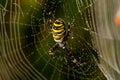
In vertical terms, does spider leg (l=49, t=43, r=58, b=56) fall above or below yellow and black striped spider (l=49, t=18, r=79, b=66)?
below

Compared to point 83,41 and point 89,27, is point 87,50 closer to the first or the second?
point 83,41

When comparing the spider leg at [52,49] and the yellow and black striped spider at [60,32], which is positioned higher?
the yellow and black striped spider at [60,32]

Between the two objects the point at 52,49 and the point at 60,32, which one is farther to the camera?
the point at 52,49

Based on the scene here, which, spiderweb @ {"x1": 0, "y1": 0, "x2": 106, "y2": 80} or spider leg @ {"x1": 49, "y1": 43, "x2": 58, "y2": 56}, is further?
spider leg @ {"x1": 49, "y1": 43, "x2": 58, "y2": 56}

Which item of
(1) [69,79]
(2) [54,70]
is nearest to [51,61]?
(2) [54,70]

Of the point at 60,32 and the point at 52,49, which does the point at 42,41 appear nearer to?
the point at 52,49

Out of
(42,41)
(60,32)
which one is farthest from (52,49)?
(60,32)

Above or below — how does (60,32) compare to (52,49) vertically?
above

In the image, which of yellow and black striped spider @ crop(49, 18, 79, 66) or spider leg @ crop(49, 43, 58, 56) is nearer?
yellow and black striped spider @ crop(49, 18, 79, 66)
